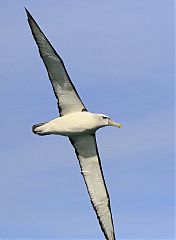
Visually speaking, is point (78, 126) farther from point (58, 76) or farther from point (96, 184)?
point (96, 184)

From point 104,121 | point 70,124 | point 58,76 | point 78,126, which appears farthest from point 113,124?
point 58,76

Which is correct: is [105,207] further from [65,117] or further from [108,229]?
[65,117]

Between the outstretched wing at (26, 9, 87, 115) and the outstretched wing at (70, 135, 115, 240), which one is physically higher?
the outstretched wing at (26, 9, 87, 115)

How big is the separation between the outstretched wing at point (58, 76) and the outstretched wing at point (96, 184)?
2.42m

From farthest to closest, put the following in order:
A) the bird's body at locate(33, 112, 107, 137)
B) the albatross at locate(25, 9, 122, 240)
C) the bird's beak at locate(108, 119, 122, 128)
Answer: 1. the bird's beak at locate(108, 119, 122, 128)
2. the bird's body at locate(33, 112, 107, 137)
3. the albatross at locate(25, 9, 122, 240)

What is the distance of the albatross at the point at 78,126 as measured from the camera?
41781 millimetres

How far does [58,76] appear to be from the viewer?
139ft

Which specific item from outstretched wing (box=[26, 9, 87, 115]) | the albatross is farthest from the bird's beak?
outstretched wing (box=[26, 9, 87, 115])

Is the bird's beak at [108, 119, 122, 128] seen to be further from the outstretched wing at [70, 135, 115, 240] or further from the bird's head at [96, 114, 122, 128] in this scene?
the outstretched wing at [70, 135, 115, 240]

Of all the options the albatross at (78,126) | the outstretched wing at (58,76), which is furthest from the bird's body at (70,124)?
the outstretched wing at (58,76)

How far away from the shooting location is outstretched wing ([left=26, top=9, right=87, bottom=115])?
135ft

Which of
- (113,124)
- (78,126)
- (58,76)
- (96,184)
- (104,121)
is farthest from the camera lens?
(96,184)

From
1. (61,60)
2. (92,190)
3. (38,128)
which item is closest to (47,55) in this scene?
(61,60)

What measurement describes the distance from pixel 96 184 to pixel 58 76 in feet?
20.1
